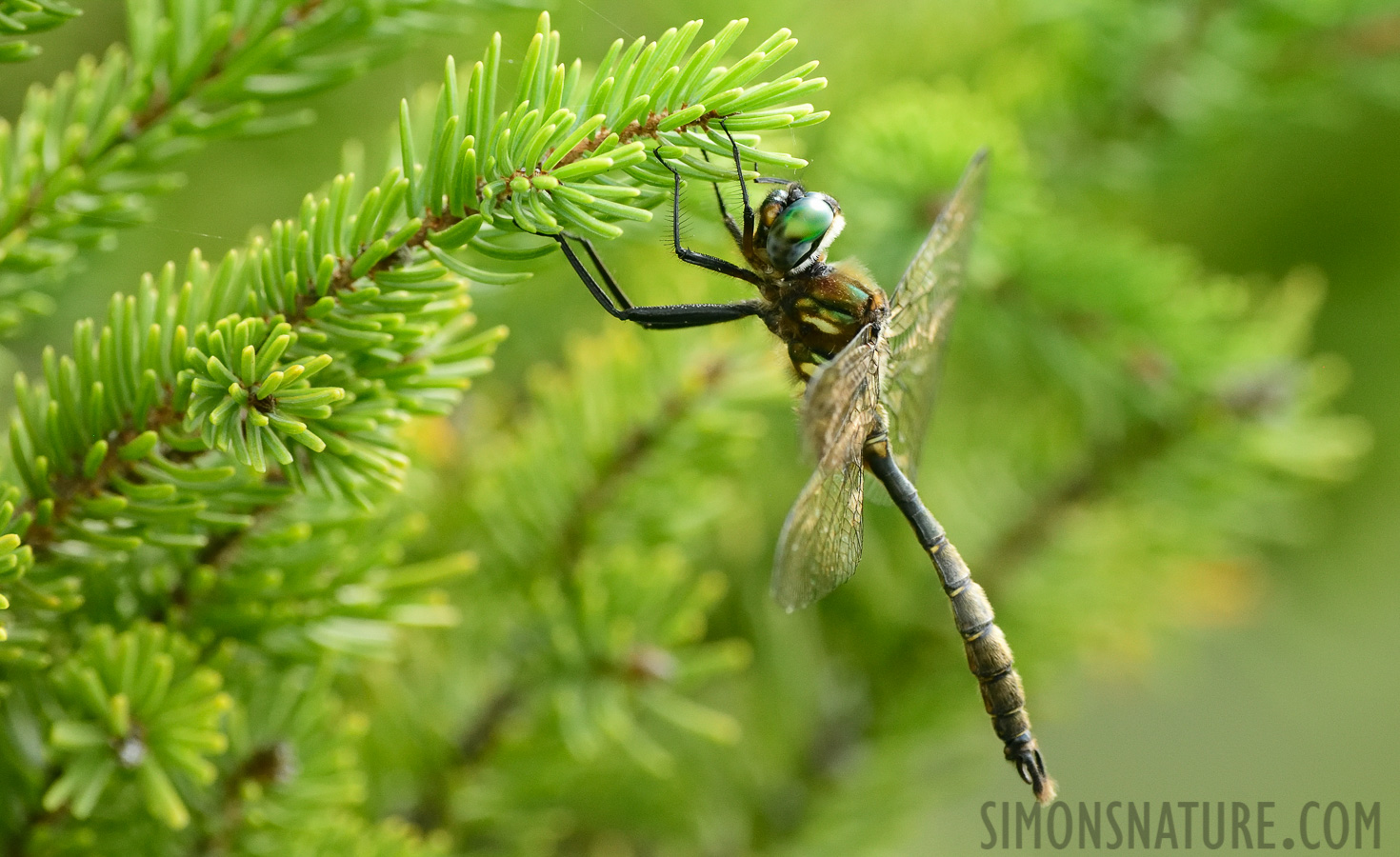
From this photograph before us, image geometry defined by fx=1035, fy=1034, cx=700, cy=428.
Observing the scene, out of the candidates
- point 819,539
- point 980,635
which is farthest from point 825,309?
point 980,635

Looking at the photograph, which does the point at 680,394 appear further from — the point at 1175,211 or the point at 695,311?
the point at 1175,211

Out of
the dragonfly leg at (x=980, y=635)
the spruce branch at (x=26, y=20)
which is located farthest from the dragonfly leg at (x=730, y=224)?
the spruce branch at (x=26, y=20)

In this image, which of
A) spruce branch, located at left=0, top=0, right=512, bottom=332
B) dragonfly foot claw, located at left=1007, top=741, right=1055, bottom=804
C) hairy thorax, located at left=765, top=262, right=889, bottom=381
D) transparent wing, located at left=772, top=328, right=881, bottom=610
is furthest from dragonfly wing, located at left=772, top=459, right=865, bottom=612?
spruce branch, located at left=0, top=0, right=512, bottom=332

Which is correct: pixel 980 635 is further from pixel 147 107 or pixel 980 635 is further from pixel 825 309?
pixel 147 107

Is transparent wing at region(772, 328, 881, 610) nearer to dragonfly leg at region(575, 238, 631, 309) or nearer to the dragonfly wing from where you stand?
the dragonfly wing

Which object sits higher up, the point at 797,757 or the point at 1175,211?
the point at 1175,211

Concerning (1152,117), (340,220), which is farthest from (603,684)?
(1152,117)

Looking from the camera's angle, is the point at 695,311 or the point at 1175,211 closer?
the point at 695,311
